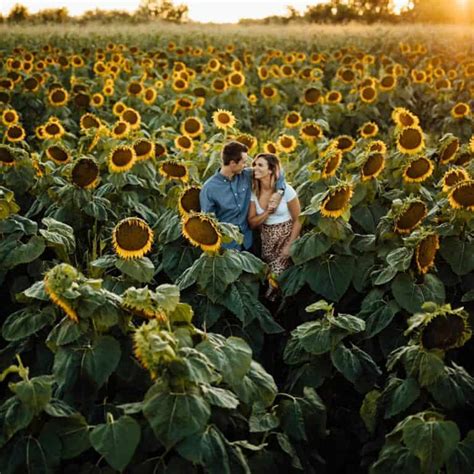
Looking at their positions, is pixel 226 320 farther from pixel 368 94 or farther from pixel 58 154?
pixel 368 94

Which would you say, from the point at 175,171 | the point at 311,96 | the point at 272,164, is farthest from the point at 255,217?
the point at 311,96

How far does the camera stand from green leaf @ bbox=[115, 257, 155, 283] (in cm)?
324

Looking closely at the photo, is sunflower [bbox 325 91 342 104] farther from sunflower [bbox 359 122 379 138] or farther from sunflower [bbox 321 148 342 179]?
sunflower [bbox 321 148 342 179]

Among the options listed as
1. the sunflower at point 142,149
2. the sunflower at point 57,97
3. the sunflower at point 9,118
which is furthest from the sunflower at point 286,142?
the sunflower at point 57,97

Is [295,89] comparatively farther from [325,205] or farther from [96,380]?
[96,380]

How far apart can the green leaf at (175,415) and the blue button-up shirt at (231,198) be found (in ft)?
6.93

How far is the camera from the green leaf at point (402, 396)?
261 cm

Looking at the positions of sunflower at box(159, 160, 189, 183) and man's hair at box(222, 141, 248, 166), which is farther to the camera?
sunflower at box(159, 160, 189, 183)

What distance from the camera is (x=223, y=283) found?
3.36 metres

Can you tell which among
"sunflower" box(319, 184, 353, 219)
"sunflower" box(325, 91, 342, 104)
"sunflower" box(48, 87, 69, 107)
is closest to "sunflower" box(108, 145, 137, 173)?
"sunflower" box(319, 184, 353, 219)

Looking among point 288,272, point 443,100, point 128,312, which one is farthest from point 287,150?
point 443,100

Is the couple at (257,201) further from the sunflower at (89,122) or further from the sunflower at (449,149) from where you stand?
the sunflower at (89,122)

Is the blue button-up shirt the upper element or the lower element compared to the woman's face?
Result: lower

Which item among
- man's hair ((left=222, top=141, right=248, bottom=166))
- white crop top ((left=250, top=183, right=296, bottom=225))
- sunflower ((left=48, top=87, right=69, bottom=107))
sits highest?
sunflower ((left=48, top=87, right=69, bottom=107))
